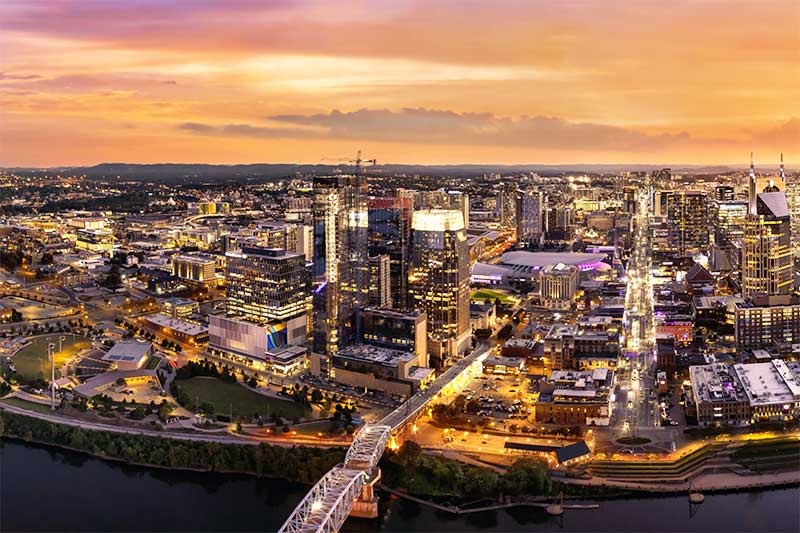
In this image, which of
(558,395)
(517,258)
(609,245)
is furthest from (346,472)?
(609,245)

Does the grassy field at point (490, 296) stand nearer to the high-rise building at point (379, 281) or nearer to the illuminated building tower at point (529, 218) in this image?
the high-rise building at point (379, 281)

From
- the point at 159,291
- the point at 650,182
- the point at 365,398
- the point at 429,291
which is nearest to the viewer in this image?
the point at 365,398

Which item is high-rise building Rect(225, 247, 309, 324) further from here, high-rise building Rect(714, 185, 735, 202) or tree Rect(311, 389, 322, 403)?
high-rise building Rect(714, 185, 735, 202)

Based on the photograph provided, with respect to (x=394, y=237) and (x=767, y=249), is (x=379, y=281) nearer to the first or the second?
(x=394, y=237)

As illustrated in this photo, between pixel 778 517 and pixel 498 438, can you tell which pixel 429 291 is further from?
pixel 778 517

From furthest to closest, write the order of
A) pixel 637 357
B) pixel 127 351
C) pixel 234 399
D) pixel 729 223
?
pixel 729 223, pixel 637 357, pixel 127 351, pixel 234 399

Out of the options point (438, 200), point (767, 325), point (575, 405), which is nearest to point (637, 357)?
point (767, 325)
